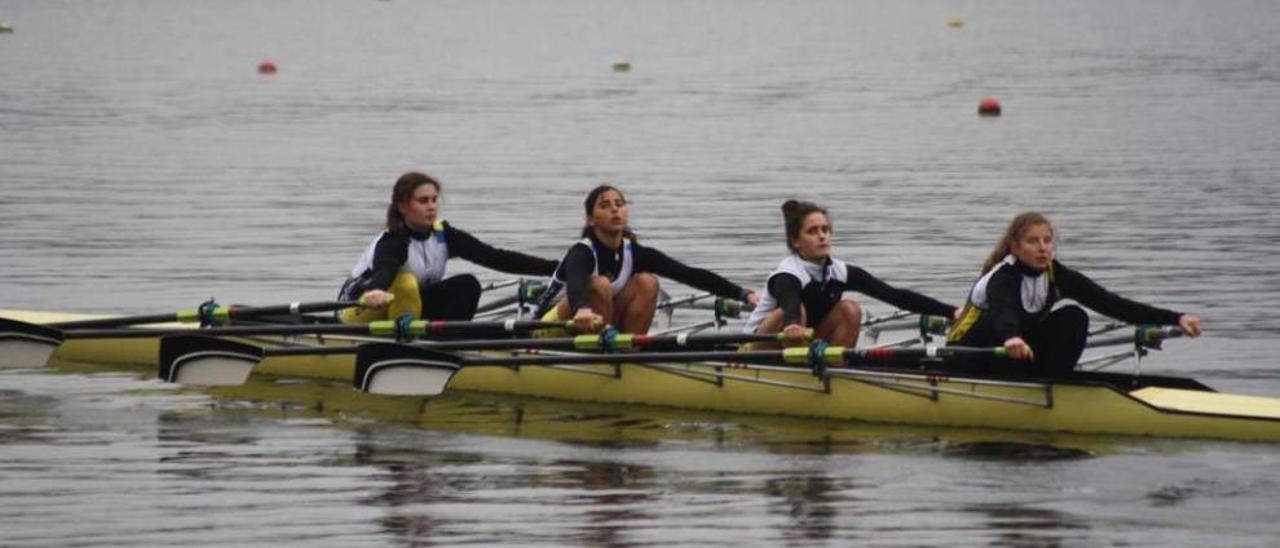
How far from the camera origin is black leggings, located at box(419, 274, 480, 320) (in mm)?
14312

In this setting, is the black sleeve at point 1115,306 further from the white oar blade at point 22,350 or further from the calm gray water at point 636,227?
the white oar blade at point 22,350

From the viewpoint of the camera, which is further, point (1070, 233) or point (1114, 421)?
point (1070, 233)

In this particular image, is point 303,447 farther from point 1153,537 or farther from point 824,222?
point 1153,537

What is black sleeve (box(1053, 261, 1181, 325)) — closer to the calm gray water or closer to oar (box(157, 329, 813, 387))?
the calm gray water

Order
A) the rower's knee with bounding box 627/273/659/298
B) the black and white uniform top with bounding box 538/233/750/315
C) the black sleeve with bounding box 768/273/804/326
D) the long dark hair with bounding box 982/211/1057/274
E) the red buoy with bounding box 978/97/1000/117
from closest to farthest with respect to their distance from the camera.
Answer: the long dark hair with bounding box 982/211/1057/274 → the black sleeve with bounding box 768/273/804/326 → the black and white uniform top with bounding box 538/233/750/315 → the rower's knee with bounding box 627/273/659/298 → the red buoy with bounding box 978/97/1000/117

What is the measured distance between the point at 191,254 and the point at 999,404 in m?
11.6

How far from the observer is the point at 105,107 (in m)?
45.0

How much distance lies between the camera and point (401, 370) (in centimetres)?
1314

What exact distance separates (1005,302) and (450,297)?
346 cm

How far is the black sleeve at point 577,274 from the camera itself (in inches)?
534

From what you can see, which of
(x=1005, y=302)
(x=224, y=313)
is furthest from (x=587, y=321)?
(x=224, y=313)

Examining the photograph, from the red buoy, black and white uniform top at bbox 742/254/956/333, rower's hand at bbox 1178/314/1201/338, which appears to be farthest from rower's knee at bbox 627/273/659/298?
the red buoy

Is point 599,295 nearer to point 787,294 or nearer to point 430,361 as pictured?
point 430,361

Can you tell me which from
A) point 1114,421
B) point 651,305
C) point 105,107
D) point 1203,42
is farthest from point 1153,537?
point 1203,42
